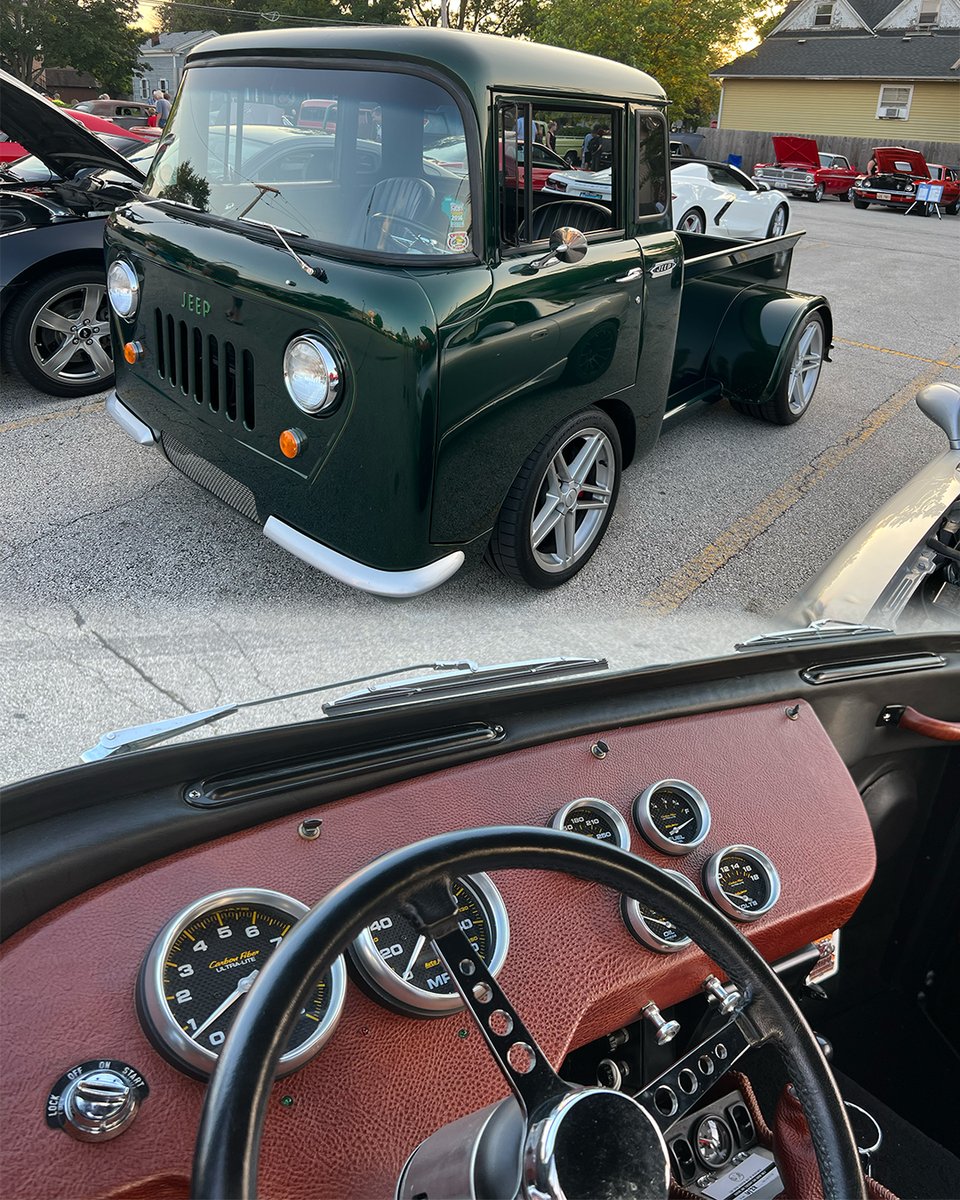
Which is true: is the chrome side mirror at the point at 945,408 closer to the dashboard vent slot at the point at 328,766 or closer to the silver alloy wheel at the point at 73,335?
the dashboard vent slot at the point at 328,766

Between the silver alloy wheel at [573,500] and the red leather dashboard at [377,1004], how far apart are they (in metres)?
1.78

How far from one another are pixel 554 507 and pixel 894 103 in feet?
128

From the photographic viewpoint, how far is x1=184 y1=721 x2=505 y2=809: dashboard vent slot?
5.34ft

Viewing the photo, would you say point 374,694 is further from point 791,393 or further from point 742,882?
point 791,393

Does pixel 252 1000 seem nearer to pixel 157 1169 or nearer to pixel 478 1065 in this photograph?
pixel 157 1169

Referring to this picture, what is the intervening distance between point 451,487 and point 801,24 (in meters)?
45.8

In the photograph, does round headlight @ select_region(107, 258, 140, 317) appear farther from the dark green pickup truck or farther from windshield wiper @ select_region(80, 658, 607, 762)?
windshield wiper @ select_region(80, 658, 607, 762)

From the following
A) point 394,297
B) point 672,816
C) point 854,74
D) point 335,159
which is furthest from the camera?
point 854,74

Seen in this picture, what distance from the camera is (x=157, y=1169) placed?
1.22 metres

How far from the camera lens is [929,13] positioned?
121ft

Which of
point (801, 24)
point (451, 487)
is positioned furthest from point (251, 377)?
point (801, 24)

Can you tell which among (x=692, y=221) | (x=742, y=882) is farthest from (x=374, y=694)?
(x=692, y=221)

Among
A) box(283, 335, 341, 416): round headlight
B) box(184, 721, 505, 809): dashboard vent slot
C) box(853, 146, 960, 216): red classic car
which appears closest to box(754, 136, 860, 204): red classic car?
box(853, 146, 960, 216): red classic car

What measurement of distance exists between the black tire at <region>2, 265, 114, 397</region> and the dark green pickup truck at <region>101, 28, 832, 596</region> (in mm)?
1503
